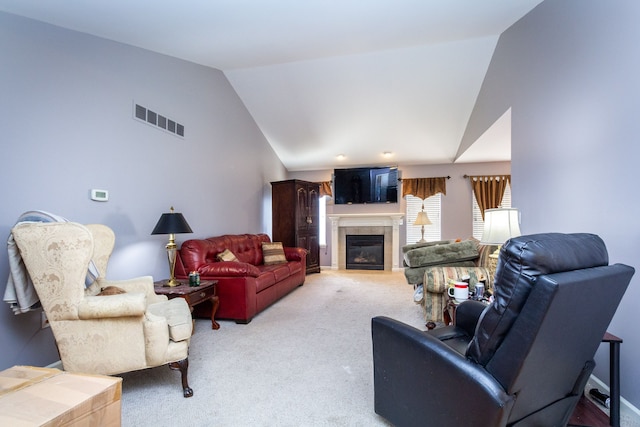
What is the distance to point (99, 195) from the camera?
2.61 meters

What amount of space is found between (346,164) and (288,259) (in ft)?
8.96

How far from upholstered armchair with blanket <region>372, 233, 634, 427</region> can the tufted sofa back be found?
2.77 meters

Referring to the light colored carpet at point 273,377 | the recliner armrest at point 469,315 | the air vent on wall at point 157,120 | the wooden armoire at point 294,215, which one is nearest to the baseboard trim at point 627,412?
the recliner armrest at point 469,315

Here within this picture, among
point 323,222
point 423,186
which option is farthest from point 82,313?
point 423,186

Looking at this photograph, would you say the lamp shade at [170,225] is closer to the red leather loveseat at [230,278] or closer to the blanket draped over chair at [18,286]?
the red leather loveseat at [230,278]

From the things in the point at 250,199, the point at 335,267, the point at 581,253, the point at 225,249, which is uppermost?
the point at 250,199

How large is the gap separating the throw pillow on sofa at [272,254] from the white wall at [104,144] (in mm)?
676

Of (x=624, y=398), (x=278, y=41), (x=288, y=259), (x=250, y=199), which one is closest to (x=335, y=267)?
(x=288, y=259)

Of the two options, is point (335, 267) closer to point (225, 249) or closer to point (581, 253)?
point (225, 249)

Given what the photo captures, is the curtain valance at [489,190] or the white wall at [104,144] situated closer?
the white wall at [104,144]

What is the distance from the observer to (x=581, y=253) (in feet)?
3.66

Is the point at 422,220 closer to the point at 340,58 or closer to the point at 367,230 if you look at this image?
the point at 367,230

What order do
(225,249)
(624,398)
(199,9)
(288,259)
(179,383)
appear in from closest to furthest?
(624,398)
(179,383)
(199,9)
(225,249)
(288,259)

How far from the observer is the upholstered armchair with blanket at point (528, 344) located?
1.01 metres
